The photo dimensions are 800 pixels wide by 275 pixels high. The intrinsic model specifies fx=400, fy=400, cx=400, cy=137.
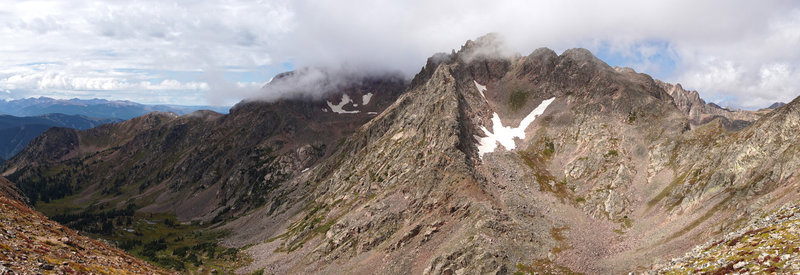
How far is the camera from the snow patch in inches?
6166

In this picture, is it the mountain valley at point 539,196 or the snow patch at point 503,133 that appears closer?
the mountain valley at point 539,196

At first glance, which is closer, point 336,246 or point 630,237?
point 630,237

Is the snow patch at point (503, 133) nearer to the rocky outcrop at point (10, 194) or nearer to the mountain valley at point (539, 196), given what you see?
the mountain valley at point (539, 196)

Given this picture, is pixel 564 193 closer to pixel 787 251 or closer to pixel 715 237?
pixel 715 237

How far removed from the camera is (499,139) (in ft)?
542

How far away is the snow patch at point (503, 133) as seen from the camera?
156625mm

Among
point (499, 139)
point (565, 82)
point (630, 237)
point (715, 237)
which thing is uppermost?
point (565, 82)

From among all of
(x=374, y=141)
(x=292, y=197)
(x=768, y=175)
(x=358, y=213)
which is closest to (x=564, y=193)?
(x=768, y=175)

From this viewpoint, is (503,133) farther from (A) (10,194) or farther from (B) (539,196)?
(A) (10,194)

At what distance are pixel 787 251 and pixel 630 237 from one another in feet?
234

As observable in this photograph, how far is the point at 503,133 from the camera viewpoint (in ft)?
565

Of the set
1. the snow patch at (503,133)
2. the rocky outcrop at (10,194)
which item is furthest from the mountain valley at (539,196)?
the rocky outcrop at (10,194)

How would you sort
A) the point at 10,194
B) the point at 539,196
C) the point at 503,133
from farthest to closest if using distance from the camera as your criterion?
the point at 503,133 → the point at 539,196 → the point at 10,194

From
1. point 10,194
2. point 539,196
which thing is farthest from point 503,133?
point 10,194
